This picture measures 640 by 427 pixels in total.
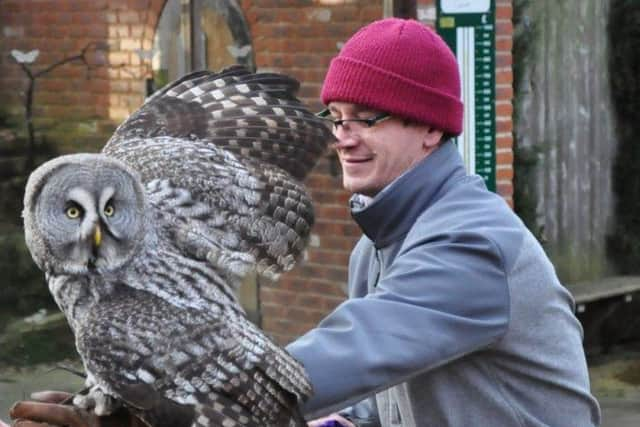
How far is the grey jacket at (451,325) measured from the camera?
3.14 meters

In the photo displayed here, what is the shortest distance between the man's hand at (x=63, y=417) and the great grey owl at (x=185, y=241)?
4 cm

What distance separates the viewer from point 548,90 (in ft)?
30.3

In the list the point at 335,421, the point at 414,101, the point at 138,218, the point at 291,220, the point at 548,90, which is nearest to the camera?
the point at 414,101

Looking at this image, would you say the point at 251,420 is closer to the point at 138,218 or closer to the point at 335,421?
the point at 335,421

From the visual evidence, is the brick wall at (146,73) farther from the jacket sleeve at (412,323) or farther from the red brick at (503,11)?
the jacket sleeve at (412,323)

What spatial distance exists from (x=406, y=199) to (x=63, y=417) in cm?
89

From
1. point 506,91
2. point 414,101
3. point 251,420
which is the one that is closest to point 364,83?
point 414,101

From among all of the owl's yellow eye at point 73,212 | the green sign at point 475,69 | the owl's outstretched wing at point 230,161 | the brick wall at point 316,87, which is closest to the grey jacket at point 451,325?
the owl's outstretched wing at point 230,161

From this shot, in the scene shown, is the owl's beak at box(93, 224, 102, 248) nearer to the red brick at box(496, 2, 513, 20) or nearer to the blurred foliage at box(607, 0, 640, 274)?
the red brick at box(496, 2, 513, 20)

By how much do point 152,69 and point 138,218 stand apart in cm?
410

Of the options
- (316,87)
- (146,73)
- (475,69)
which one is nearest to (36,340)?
(146,73)

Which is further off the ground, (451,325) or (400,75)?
(400,75)

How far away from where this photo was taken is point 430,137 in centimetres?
360

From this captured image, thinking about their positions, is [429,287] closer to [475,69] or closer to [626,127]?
[475,69]
